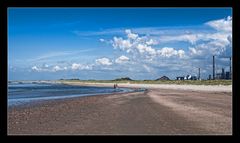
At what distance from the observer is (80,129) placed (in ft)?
45.9
